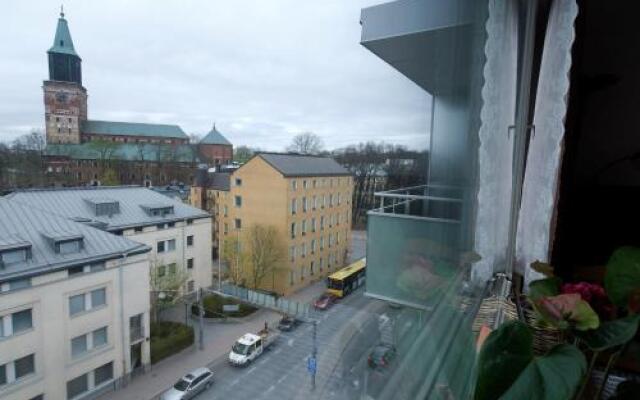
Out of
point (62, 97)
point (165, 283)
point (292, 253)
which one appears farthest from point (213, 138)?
point (165, 283)

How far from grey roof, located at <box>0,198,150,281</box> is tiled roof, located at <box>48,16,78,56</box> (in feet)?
2.21

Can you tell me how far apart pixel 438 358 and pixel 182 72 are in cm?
288

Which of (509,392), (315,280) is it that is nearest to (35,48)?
(509,392)

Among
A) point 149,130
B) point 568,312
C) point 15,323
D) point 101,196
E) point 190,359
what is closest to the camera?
point 568,312

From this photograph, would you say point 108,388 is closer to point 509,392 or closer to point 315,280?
point 509,392

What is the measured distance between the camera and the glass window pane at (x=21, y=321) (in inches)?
33.7

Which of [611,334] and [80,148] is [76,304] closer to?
[611,334]

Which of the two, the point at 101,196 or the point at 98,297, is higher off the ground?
the point at 101,196

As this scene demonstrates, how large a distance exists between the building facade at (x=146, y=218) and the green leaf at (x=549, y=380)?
1327mm

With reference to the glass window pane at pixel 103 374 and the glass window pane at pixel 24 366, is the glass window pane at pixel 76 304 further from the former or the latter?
the glass window pane at pixel 103 374

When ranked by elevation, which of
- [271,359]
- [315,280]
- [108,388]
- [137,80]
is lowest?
[271,359]

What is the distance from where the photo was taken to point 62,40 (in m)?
1.42

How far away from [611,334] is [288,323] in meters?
3.26

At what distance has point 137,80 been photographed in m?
2.62
